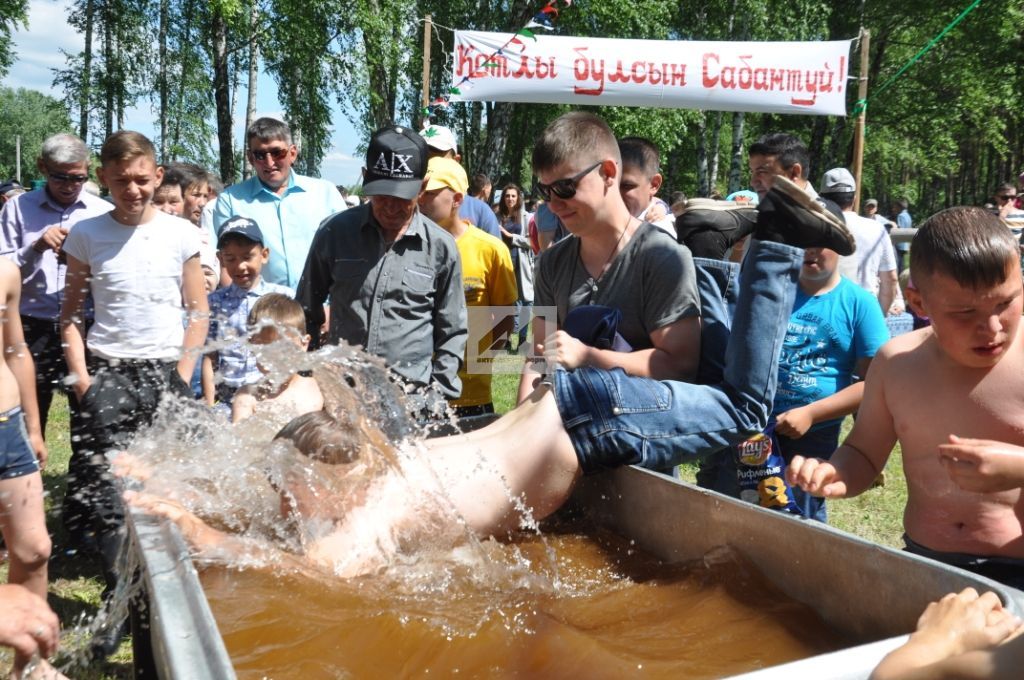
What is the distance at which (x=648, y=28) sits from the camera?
25234 mm

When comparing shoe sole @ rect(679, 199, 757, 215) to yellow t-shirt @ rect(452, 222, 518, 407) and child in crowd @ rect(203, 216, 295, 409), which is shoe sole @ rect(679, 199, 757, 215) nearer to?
yellow t-shirt @ rect(452, 222, 518, 407)

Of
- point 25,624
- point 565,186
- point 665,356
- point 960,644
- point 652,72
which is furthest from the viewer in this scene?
point 652,72

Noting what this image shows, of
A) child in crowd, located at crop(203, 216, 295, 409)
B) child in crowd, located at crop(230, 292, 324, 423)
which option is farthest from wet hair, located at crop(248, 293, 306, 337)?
child in crowd, located at crop(203, 216, 295, 409)

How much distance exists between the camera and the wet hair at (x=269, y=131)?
→ 4785mm

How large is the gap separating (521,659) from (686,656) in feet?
1.09

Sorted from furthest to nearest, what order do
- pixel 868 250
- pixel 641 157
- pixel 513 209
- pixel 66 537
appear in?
pixel 513 209 → pixel 868 250 → pixel 66 537 → pixel 641 157

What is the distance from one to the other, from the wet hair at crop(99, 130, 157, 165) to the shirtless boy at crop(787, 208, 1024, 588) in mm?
3127

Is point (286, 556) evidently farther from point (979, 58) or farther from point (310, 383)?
point (979, 58)

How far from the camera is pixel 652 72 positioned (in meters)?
8.73

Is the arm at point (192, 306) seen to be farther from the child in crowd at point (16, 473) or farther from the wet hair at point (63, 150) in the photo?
the wet hair at point (63, 150)

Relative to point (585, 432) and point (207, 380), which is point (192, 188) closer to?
point (207, 380)

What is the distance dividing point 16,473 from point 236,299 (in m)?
1.84

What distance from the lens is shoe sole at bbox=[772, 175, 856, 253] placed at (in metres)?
2.43

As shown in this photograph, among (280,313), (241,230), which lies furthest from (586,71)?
(280,313)
